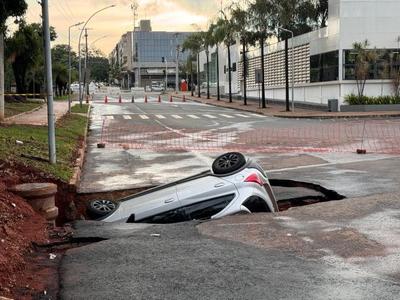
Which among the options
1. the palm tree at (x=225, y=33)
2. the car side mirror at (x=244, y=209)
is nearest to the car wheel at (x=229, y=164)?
the car side mirror at (x=244, y=209)

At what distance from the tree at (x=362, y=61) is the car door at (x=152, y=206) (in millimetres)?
31717

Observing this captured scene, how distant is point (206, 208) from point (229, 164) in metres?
0.80

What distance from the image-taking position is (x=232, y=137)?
22.9 m

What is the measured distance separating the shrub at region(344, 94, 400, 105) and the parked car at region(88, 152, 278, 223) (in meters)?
31.4

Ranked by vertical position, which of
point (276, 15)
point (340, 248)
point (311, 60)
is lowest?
point (340, 248)

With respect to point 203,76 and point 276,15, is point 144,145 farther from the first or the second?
point 203,76

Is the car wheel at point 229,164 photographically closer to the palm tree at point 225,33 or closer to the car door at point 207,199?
the car door at point 207,199

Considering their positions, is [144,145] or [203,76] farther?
[203,76]

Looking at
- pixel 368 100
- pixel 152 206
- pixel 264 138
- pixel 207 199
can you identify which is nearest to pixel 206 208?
pixel 207 199

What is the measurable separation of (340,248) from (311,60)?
39206 mm

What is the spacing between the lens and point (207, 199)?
804 cm

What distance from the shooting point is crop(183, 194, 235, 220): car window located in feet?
26.1

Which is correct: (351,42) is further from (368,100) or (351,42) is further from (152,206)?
(152,206)

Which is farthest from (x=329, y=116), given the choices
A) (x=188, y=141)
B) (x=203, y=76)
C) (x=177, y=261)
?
(x=203, y=76)
